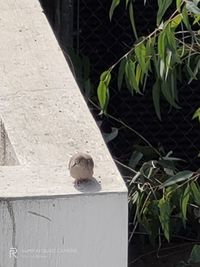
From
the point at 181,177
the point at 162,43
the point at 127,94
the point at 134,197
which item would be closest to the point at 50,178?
the point at 162,43

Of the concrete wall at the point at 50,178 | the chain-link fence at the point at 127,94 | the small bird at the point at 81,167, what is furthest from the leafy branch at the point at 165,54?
the chain-link fence at the point at 127,94

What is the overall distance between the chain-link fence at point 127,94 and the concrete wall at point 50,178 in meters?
2.11

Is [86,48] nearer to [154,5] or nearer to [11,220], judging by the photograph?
[154,5]

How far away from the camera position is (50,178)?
84.4 inches

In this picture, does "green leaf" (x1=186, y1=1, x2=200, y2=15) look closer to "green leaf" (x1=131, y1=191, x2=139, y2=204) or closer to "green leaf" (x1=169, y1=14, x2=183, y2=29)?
"green leaf" (x1=169, y1=14, x2=183, y2=29)

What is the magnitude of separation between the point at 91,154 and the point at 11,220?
0.38 m

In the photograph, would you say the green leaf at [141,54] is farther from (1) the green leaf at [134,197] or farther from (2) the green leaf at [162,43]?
(1) the green leaf at [134,197]

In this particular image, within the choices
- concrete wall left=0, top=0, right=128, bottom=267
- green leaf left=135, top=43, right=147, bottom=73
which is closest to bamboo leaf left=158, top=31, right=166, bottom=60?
green leaf left=135, top=43, right=147, bottom=73

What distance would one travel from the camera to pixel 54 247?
2.04m

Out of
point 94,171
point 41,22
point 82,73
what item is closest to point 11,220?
point 94,171

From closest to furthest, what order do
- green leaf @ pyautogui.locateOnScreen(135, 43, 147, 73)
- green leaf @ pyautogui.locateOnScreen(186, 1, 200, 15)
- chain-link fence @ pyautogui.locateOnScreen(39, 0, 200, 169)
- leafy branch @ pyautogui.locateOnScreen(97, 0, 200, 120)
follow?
green leaf @ pyautogui.locateOnScreen(186, 1, 200, 15) < leafy branch @ pyautogui.locateOnScreen(97, 0, 200, 120) < green leaf @ pyautogui.locateOnScreen(135, 43, 147, 73) < chain-link fence @ pyautogui.locateOnScreen(39, 0, 200, 169)

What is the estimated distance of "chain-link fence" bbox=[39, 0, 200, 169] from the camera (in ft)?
15.9

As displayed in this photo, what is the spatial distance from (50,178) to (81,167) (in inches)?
4.7

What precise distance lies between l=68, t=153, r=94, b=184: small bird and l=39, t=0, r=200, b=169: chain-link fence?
2590 millimetres
